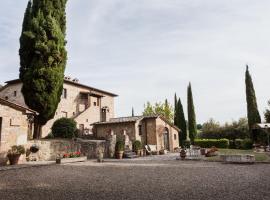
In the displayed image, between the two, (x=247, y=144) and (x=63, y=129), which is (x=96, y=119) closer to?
(x=63, y=129)

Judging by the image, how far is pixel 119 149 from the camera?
72.8 ft

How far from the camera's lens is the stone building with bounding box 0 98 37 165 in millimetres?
14711

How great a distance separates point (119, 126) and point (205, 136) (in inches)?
727

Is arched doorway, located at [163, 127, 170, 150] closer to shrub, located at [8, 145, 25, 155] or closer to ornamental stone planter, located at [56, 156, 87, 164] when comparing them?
ornamental stone planter, located at [56, 156, 87, 164]

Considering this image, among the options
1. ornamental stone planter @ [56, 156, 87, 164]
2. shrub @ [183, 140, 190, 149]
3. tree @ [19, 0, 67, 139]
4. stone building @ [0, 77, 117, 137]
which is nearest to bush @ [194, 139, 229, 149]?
shrub @ [183, 140, 190, 149]

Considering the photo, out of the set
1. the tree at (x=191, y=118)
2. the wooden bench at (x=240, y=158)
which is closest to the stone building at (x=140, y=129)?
the tree at (x=191, y=118)

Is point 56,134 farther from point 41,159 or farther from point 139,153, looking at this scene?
point 139,153

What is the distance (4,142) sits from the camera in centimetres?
1470

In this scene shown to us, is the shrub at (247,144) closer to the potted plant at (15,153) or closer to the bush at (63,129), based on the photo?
the bush at (63,129)

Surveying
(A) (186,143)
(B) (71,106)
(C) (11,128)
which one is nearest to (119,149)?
(C) (11,128)

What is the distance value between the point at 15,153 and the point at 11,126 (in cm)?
179

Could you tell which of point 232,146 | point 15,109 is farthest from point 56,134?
point 232,146

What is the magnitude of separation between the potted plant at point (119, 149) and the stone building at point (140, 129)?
16.8ft

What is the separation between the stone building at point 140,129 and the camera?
92.7 feet
